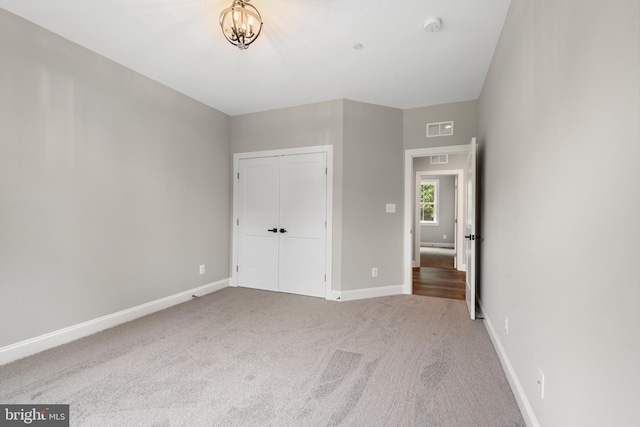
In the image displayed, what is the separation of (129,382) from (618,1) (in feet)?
10.0

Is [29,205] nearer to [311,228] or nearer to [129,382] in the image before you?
[129,382]

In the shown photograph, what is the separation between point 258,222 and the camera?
4.34 metres

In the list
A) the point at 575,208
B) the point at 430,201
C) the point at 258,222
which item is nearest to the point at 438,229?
the point at 430,201

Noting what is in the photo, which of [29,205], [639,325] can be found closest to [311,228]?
[29,205]

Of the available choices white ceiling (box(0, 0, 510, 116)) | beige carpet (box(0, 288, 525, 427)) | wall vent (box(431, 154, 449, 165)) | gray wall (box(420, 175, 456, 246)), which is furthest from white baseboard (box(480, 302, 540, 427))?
gray wall (box(420, 175, 456, 246))

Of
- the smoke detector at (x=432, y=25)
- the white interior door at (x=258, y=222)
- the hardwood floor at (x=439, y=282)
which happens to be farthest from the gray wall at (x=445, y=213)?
the smoke detector at (x=432, y=25)

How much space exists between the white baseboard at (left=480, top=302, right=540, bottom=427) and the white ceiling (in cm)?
259

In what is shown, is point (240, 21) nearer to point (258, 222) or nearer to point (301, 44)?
point (301, 44)

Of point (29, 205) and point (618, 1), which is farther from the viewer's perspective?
point (29, 205)

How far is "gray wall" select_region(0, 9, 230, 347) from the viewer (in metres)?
2.24

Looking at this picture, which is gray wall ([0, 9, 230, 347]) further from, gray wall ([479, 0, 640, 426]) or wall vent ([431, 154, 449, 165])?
wall vent ([431, 154, 449, 165])

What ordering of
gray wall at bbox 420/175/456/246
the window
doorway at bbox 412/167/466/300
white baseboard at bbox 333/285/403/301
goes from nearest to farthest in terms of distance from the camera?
white baseboard at bbox 333/285/403/301 → doorway at bbox 412/167/466/300 → gray wall at bbox 420/175/456/246 → the window

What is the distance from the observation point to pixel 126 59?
9.43ft

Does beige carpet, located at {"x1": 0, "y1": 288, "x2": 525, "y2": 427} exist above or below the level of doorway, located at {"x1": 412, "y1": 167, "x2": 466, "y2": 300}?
below
